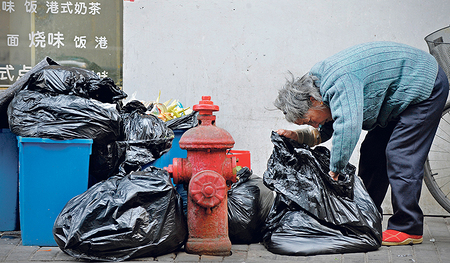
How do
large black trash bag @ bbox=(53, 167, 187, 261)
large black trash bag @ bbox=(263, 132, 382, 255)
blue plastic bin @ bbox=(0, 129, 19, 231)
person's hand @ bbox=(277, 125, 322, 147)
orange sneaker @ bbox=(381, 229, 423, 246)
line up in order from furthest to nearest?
blue plastic bin @ bbox=(0, 129, 19, 231), person's hand @ bbox=(277, 125, 322, 147), orange sneaker @ bbox=(381, 229, 423, 246), large black trash bag @ bbox=(263, 132, 382, 255), large black trash bag @ bbox=(53, 167, 187, 261)

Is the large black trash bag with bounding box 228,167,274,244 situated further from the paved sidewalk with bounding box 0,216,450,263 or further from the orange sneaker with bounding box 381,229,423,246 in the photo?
the orange sneaker with bounding box 381,229,423,246

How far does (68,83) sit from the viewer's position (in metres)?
3.18

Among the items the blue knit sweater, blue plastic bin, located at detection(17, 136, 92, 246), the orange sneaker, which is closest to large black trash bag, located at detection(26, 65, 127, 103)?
blue plastic bin, located at detection(17, 136, 92, 246)

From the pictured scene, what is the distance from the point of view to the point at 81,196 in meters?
2.86

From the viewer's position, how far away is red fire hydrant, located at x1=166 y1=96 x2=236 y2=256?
2814 mm

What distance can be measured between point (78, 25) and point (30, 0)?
52 centimetres

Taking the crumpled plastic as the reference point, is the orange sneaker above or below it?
below

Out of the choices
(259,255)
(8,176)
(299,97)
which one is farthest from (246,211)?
(8,176)

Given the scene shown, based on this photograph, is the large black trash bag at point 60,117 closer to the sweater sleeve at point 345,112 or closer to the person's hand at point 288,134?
the person's hand at point 288,134

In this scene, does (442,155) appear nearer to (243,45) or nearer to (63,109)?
(243,45)

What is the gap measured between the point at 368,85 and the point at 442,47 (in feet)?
3.00

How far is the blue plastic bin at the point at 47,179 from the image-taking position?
2965 mm

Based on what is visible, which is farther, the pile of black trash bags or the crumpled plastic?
the crumpled plastic

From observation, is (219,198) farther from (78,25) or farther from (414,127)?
(78,25)
